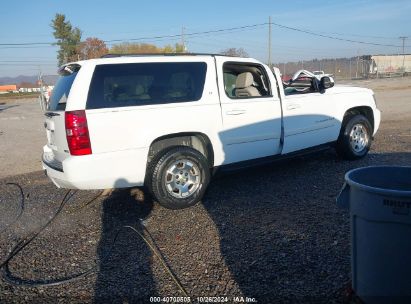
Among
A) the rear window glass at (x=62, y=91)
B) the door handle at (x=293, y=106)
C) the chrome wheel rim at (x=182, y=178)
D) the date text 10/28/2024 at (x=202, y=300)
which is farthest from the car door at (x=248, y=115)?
the date text 10/28/2024 at (x=202, y=300)

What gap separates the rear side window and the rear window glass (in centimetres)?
37

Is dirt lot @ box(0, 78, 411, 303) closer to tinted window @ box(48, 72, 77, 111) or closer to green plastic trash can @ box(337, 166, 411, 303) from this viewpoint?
green plastic trash can @ box(337, 166, 411, 303)

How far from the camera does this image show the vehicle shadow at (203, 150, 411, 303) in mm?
3076

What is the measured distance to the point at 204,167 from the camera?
502 cm

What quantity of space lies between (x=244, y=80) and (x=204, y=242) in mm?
2803

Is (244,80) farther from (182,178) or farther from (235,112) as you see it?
(182,178)

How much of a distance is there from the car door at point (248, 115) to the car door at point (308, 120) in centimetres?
22

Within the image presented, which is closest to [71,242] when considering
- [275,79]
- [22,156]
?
[275,79]

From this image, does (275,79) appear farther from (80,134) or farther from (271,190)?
(80,134)

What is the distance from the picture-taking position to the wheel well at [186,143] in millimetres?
4871

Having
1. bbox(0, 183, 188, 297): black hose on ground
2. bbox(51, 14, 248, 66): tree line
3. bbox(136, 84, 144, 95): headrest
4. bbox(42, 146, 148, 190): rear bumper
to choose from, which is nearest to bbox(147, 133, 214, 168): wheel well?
bbox(42, 146, 148, 190): rear bumper

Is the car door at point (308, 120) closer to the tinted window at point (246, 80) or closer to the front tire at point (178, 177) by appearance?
the tinted window at point (246, 80)

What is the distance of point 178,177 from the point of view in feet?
16.2

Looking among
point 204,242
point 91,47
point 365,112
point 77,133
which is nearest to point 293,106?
point 365,112
